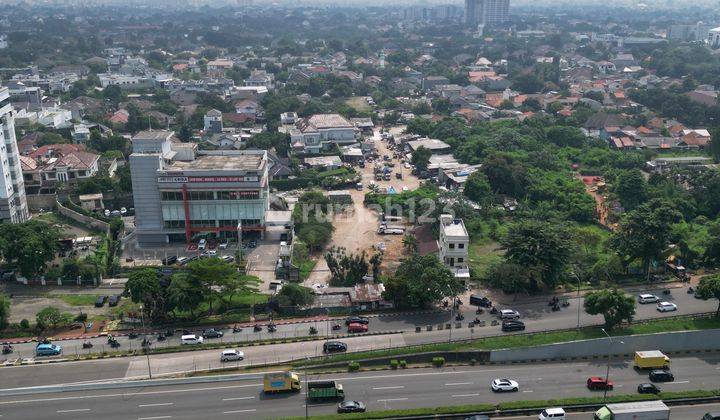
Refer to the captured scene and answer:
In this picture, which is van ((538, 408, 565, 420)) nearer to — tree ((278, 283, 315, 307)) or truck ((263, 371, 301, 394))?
truck ((263, 371, 301, 394))

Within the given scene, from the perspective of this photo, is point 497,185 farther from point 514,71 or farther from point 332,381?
point 514,71

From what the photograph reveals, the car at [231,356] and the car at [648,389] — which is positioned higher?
the car at [648,389]

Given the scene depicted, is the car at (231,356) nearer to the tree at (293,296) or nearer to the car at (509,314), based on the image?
the tree at (293,296)

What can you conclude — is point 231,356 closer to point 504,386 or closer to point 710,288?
point 504,386

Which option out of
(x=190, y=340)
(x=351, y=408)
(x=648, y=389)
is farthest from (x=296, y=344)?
(x=648, y=389)

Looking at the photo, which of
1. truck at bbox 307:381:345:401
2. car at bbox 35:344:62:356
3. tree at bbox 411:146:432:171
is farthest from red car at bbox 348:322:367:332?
tree at bbox 411:146:432:171

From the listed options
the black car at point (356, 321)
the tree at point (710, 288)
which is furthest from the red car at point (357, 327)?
the tree at point (710, 288)
